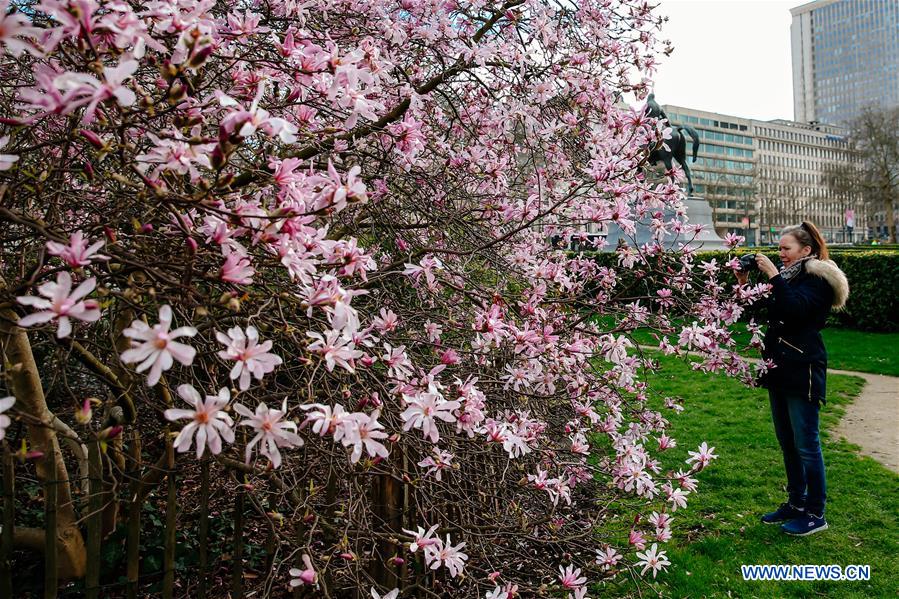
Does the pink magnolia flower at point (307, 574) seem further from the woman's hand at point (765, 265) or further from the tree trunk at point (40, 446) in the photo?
the woman's hand at point (765, 265)

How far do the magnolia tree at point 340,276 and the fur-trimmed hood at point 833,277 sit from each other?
44 cm

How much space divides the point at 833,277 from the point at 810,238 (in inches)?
14.6

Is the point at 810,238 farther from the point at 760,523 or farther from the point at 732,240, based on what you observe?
the point at 760,523

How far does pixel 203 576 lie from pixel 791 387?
3.46 metres

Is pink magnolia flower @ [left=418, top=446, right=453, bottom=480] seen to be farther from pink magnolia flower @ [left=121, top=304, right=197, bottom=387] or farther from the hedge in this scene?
the hedge

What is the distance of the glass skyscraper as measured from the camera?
11744 centimetres

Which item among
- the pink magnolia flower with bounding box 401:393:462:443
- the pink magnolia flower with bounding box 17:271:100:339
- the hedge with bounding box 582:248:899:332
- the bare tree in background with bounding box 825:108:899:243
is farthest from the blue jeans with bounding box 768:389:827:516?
the bare tree in background with bounding box 825:108:899:243

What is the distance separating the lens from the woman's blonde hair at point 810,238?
4.00 m

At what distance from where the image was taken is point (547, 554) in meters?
3.02

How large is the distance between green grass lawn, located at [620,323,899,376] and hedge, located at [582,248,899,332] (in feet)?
0.80

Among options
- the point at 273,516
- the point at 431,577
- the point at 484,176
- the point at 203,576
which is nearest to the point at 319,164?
the point at 484,176

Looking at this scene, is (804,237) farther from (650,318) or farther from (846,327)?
(846,327)

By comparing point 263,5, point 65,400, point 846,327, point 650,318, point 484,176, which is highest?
point 263,5

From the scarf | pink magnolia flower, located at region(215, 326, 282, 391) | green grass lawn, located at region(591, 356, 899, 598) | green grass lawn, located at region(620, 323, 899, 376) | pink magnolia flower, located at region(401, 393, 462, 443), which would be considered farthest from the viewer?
green grass lawn, located at region(620, 323, 899, 376)
